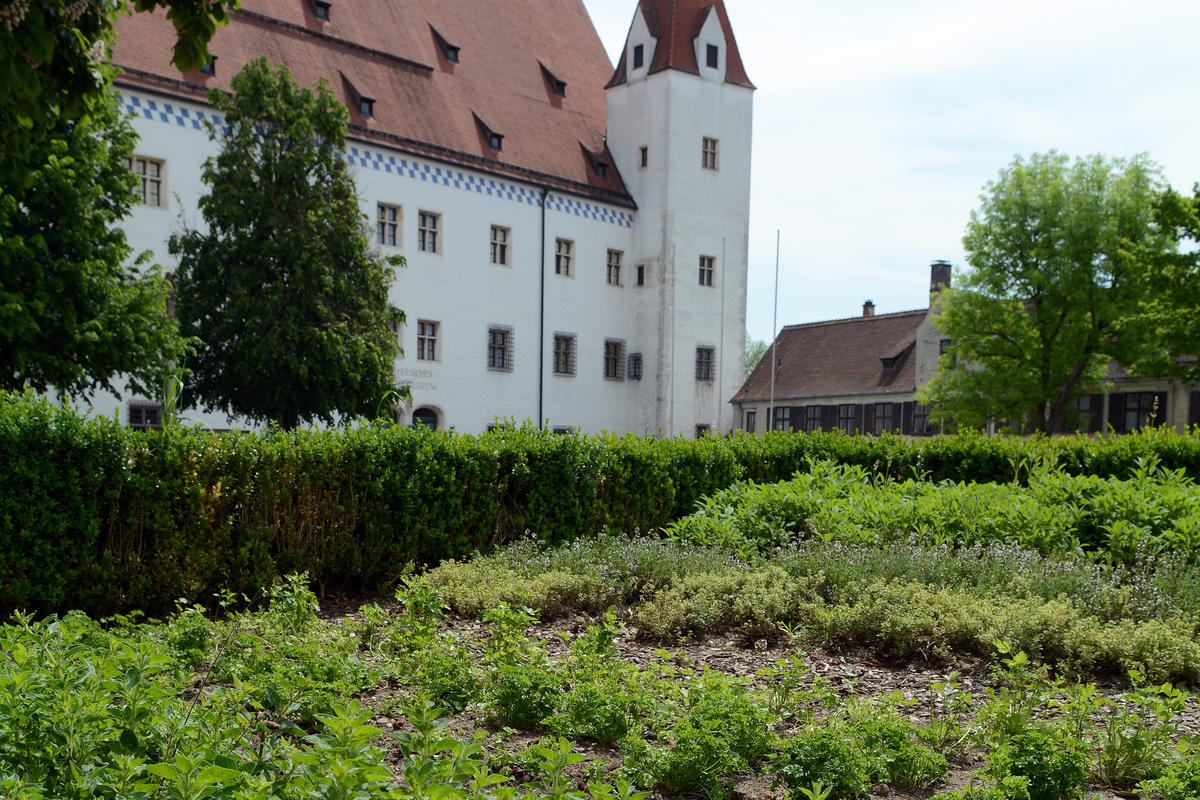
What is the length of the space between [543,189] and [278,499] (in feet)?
101

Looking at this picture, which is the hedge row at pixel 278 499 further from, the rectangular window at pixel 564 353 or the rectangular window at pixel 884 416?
the rectangular window at pixel 884 416

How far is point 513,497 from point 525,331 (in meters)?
27.7

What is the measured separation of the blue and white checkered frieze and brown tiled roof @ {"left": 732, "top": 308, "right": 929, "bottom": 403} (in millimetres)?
13813

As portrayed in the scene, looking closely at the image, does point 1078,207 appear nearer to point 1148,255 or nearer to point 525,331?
point 1148,255

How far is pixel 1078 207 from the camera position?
39438 mm

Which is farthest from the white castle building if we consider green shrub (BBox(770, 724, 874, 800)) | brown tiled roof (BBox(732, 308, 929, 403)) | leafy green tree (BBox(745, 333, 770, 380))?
leafy green tree (BBox(745, 333, 770, 380))

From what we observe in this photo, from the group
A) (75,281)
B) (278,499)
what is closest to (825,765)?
(278,499)

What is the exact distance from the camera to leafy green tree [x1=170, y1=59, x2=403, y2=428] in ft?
79.2

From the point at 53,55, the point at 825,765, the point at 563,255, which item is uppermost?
the point at 563,255

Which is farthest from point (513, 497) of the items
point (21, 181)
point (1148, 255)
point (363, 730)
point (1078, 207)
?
point (1078, 207)

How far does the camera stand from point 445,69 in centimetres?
3925

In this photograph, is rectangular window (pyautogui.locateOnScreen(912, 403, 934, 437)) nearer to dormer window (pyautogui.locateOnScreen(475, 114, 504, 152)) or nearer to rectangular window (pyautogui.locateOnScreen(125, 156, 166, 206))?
dormer window (pyautogui.locateOnScreen(475, 114, 504, 152))

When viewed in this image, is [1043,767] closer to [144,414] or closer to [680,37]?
[144,414]

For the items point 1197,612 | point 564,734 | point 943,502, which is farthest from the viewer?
point 943,502
